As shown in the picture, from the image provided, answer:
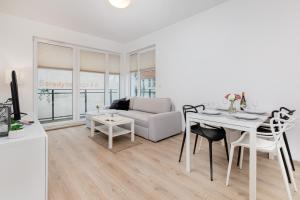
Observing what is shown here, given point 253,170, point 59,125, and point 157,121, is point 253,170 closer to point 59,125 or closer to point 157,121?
point 157,121

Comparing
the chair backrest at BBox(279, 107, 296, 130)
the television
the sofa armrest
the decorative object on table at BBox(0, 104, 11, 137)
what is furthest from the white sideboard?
the chair backrest at BBox(279, 107, 296, 130)

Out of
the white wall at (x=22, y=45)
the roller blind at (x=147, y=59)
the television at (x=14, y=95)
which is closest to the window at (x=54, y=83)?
the white wall at (x=22, y=45)

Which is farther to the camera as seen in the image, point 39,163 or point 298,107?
point 298,107

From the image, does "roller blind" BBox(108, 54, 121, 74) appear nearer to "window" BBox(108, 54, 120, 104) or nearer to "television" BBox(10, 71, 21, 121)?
"window" BBox(108, 54, 120, 104)

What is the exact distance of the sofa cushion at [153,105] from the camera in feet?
12.2

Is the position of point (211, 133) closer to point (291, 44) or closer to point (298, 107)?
point (298, 107)

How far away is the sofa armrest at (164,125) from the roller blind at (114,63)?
305cm

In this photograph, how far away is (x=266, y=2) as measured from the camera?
7.98ft

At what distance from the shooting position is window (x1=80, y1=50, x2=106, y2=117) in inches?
187

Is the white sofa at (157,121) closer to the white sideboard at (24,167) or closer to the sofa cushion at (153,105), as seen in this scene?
the sofa cushion at (153,105)

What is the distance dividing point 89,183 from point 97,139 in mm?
1501

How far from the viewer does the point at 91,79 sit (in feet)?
16.4

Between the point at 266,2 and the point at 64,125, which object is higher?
the point at 266,2

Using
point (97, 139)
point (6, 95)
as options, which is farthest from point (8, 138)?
point (6, 95)
